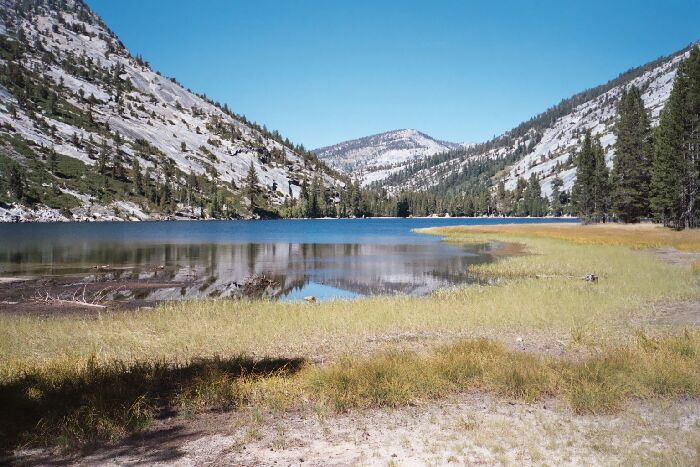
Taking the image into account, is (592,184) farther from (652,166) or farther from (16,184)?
(16,184)

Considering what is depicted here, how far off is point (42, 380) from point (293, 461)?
25.0ft

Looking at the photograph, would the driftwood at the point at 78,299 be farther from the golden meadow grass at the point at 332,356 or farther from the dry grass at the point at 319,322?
the golden meadow grass at the point at 332,356

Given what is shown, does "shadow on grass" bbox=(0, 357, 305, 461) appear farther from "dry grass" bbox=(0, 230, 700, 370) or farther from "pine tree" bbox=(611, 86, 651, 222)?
"pine tree" bbox=(611, 86, 651, 222)

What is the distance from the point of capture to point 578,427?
8.58 metres

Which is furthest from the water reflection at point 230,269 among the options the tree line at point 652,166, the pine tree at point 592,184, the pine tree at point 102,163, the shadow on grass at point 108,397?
the pine tree at point 102,163

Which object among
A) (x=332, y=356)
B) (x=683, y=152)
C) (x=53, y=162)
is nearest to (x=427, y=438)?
(x=332, y=356)

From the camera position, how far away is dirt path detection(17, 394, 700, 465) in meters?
7.40

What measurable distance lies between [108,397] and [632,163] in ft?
334

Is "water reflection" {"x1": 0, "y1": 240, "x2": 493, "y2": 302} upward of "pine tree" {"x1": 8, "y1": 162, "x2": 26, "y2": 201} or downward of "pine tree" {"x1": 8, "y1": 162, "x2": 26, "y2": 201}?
downward

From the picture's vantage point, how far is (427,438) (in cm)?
820

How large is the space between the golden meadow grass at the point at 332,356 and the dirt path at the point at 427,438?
673 millimetres

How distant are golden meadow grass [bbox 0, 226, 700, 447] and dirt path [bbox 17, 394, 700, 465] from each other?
2.21ft

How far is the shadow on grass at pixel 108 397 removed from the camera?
8.61 metres

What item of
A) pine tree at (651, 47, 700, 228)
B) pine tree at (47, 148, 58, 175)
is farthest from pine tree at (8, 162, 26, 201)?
pine tree at (651, 47, 700, 228)
